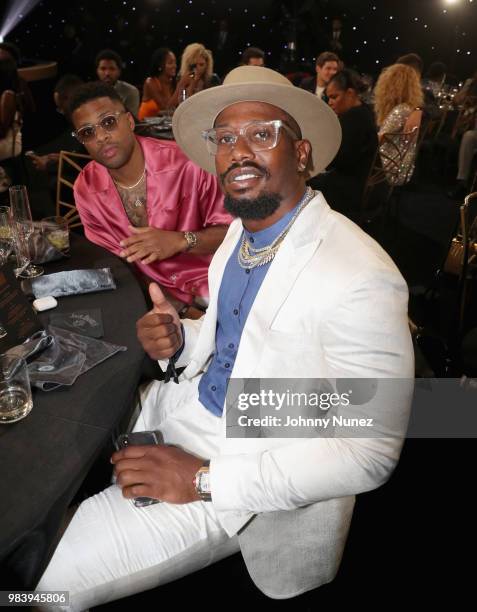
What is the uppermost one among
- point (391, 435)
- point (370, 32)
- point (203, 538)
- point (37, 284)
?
point (370, 32)

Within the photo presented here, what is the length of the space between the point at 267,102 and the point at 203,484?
1117 millimetres

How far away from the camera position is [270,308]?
51.2 inches

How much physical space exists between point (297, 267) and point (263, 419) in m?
0.44

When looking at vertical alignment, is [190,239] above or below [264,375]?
above

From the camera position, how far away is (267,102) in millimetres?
1464

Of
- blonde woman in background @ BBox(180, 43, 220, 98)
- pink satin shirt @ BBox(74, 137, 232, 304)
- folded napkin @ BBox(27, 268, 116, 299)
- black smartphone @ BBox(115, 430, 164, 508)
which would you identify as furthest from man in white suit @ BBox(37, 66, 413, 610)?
blonde woman in background @ BBox(180, 43, 220, 98)

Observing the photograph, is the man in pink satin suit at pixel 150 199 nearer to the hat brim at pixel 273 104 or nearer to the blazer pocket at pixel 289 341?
the hat brim at pixel 273 104

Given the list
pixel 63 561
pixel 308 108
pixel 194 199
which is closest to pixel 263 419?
pixel 63 561

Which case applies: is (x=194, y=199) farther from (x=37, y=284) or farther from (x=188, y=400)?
(x=188, y=400)

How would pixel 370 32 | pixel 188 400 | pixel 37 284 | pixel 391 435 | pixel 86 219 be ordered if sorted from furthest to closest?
pixel 370 32 → pixel 86 219 → pixel 37 284 → pixel 188 400 → pixel 391 435

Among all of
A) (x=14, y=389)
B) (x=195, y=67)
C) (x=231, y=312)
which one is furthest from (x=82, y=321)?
(x=195, y=67)

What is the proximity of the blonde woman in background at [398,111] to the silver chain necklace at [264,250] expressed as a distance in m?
3.28

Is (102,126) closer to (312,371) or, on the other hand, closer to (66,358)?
(66,358)

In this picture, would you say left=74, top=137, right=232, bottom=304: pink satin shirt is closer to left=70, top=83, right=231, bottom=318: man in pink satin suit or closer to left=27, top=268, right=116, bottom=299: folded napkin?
left=70, top=83, right=231, bottom=318: man in pink satin suit
